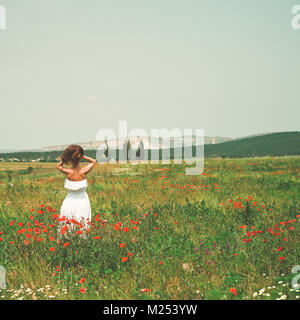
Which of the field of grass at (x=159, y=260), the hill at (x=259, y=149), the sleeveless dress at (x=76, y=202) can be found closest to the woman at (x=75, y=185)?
the sleeveless dress at (x=76, y=202)

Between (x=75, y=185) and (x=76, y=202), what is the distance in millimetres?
339

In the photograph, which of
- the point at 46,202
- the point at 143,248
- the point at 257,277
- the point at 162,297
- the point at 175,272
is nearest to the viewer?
the point at 162,297

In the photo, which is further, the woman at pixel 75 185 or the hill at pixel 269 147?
the hill at pixel 269 147

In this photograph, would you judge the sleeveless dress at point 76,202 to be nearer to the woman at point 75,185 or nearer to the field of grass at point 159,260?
the woman at point 75,185

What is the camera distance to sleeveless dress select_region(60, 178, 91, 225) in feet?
17.1

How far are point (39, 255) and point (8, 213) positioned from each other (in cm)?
348

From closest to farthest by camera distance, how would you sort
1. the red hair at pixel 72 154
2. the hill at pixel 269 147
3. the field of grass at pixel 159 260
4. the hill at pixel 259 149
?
the field of grass at pixel 159 260 < the red hair at pixel 72 154 < the hill at pixel 259 149 < the hill at pixel 269 147

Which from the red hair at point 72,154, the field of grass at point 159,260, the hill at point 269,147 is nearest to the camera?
the field of grass at point 159,260

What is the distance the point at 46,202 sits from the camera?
8.74 meters

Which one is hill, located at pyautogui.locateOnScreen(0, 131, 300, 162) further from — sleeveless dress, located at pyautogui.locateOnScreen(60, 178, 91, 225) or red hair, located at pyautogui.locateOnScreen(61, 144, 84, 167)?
red hair, located at pyautogui.locateOnScreen(61, 144, 84, 167)

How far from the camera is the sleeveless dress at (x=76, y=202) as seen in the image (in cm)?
523

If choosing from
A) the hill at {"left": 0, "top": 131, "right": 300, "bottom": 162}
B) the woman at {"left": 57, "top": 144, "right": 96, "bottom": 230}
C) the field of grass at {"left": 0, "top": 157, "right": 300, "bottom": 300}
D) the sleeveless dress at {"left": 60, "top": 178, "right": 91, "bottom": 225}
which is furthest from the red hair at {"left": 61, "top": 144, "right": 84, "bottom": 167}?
the hill at {"left": 0, "top": 131, "right": 300, "bottom": 162}
